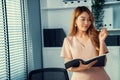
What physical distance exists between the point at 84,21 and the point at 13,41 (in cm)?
134

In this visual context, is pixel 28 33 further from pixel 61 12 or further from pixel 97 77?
pixel 97 77

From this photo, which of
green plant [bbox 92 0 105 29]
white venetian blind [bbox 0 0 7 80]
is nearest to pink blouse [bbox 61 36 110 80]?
white venetian blind [bbox 0 0 7 80]

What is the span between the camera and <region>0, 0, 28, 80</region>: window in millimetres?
2539

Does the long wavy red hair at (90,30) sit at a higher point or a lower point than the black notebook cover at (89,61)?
higher

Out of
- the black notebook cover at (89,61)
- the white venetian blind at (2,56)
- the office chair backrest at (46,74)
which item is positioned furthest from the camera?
the white venetian blind at (2,56)

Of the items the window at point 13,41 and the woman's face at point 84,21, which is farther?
the window at point 13,41

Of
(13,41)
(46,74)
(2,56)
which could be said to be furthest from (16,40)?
(46,74)

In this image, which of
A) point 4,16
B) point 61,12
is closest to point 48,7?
point 61,12

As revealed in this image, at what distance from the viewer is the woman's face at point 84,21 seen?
1646 mm

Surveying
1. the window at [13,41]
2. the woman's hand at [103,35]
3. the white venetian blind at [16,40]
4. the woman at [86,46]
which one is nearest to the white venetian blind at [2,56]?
the window at [13,41]

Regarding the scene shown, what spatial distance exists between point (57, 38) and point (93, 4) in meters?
0.74

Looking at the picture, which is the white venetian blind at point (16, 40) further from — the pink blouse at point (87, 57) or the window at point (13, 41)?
the pink blouse at point (87, 57)

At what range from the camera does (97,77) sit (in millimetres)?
1614

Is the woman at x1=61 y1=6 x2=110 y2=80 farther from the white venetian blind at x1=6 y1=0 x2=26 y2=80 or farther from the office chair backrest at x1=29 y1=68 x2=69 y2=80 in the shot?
the white venetian blind at x1=6 y1=0 x2=26 y2=80
